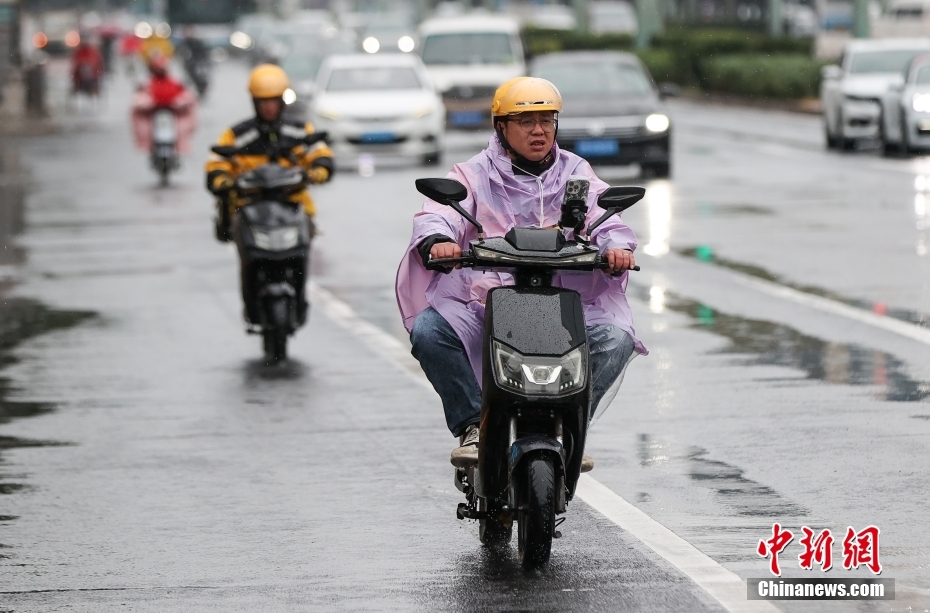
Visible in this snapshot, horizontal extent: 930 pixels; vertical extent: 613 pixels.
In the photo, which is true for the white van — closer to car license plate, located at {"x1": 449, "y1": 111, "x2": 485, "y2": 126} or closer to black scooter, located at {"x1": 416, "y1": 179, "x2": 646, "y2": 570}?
car license plate, located at {"x1": 449, "y1": 111, "x2": 485, "y2": 126}

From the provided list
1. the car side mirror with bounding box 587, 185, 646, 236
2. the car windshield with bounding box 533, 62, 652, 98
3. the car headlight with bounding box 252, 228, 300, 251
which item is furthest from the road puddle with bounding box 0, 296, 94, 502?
the car windshield with bounding box 533, 62, 652, 98

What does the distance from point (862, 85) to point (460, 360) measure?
25059 millimetres

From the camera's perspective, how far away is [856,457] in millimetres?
8453

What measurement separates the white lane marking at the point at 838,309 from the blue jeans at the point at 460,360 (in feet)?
17.7

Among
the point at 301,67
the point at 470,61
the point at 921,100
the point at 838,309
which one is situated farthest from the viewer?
the point at 301,67

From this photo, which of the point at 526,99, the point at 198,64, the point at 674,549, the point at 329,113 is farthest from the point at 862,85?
the point at 198,64

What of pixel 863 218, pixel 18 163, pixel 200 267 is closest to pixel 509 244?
pixel 200 267

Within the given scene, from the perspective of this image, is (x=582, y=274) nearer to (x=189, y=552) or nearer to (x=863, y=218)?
(x=189, y=552)

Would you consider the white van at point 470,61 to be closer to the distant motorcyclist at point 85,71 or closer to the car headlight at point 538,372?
the distant motorcyclist at point 85,71

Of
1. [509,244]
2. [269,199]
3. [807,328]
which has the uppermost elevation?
[509,244]

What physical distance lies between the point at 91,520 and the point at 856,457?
308cm

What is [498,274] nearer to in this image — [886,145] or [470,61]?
[886,145]

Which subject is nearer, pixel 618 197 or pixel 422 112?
pixel 618 197

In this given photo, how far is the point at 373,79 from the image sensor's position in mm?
32156
